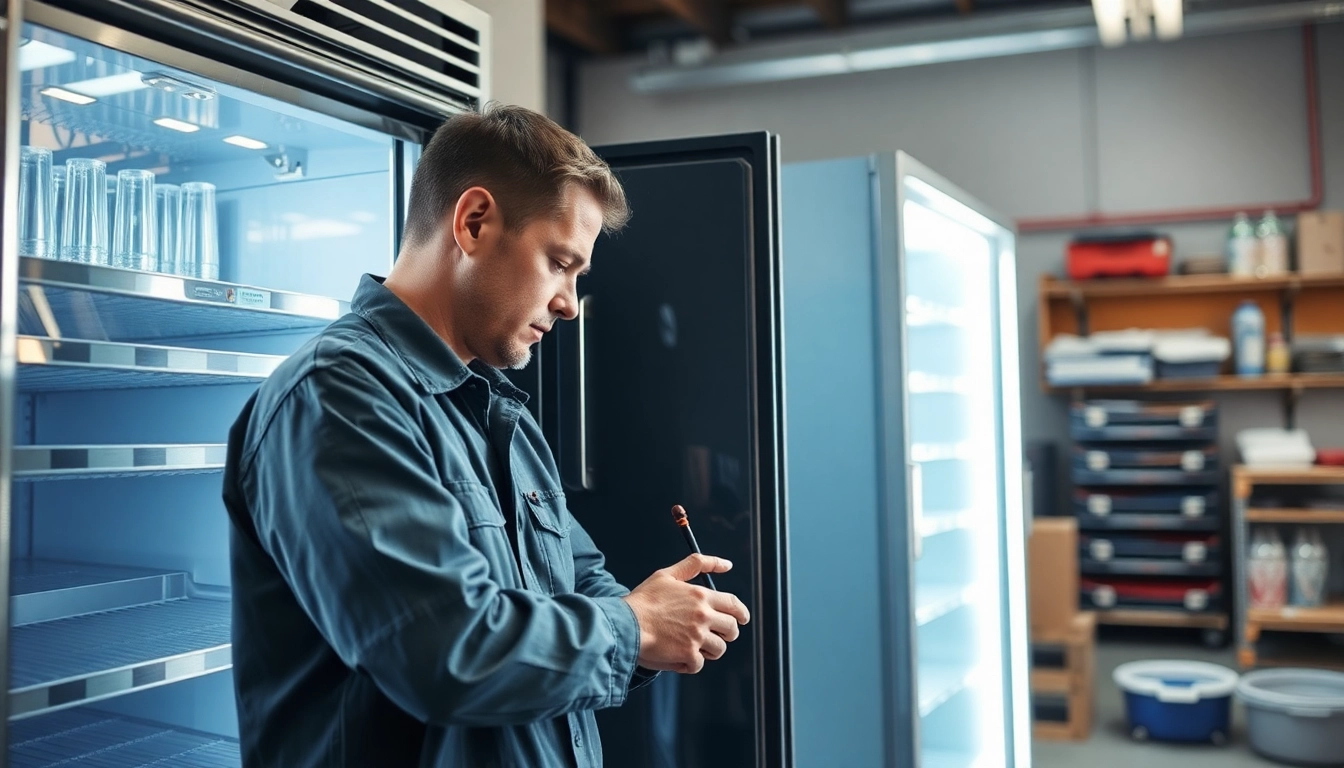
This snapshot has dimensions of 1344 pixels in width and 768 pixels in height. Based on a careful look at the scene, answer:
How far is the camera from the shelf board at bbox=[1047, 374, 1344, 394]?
6.24 m

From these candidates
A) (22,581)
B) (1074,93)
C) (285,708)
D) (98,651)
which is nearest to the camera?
(285,708)

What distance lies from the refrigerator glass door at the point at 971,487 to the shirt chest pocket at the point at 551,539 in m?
1.79

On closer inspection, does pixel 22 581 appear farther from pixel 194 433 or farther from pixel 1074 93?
pixel 1074 93

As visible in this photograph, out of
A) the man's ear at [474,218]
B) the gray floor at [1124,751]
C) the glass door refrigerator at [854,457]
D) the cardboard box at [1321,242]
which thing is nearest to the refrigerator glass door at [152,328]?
the man's ear at [474,218]

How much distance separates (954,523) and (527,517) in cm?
198

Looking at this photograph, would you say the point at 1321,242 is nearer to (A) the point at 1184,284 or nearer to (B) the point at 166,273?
(A) the point at 1184,284

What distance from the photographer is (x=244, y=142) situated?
6.32ft

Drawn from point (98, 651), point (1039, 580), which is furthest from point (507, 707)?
point (1039, 580)

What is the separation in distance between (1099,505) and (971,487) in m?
3.26

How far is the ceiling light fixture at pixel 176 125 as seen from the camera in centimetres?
176

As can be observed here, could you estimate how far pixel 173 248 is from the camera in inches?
73.3

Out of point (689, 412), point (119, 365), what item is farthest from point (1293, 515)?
point (119, 365)

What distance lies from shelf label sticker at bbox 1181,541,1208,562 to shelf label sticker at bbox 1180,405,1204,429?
0.65 m

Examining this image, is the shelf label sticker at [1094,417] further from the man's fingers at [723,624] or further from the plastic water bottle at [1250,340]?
the man's fingers at [723,624]
